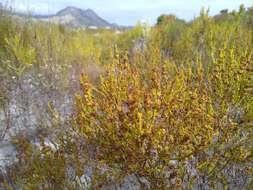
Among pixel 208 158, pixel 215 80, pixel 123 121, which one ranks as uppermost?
pixel 215 80

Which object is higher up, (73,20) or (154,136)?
(73,20)

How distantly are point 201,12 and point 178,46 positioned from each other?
6.19 ft

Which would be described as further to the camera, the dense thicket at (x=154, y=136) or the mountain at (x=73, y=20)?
the mountain at (x=73, y=20)

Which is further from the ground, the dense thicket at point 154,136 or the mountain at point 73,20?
the mountain at point 73,20

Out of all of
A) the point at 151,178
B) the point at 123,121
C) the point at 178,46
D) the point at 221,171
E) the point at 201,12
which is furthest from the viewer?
the point at 201,12

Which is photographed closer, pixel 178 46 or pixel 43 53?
pixel 43 53

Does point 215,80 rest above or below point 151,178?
above

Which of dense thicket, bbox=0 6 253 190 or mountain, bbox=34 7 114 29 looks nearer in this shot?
dense thicket, bbox=0 6 253 190

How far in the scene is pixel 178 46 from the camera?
692cm

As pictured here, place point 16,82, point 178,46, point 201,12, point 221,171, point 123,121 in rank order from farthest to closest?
point 201,12 → point 178,46 → point 16,82 → point 221,171 → point 123,121

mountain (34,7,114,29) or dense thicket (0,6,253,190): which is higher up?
mountain (34,7,114,29)

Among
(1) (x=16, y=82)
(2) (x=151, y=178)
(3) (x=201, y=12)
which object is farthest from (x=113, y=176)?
(3) (x=201, y=12)

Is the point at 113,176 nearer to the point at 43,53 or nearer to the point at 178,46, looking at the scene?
the point at 43,53

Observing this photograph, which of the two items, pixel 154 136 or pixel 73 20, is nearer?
pixel 154 136
